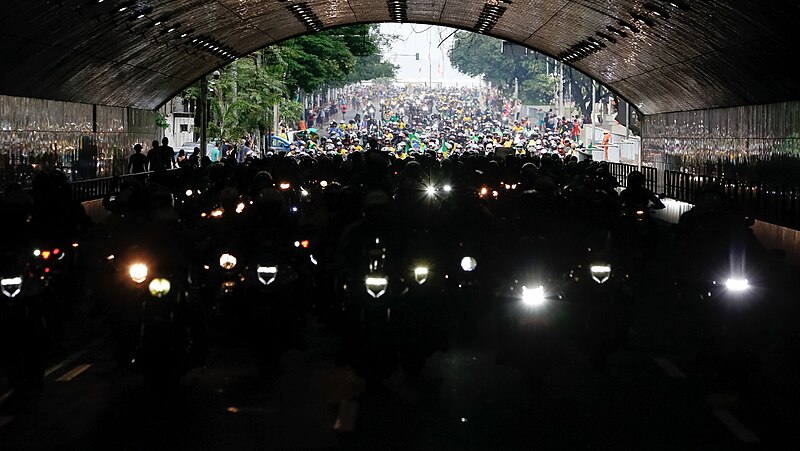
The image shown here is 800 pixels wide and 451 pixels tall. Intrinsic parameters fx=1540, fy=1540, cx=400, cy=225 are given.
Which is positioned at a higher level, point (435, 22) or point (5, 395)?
point (435, 22)

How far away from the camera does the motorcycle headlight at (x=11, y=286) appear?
11348 mm

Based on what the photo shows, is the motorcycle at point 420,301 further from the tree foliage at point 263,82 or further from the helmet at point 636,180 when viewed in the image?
the tree foliage at point 263,82

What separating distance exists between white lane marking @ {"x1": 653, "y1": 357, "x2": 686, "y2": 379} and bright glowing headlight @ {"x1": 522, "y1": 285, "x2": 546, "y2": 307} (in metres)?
1.48

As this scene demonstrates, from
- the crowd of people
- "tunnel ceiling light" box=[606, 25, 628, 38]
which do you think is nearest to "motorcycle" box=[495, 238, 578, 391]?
"tunnel ceiling light" box=[606, 25, 628, 38]

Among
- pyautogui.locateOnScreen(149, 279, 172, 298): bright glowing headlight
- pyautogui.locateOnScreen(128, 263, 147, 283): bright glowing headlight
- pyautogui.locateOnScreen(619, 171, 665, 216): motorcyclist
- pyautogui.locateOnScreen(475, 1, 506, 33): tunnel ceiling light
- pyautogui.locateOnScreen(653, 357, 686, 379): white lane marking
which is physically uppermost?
pyautogui.locateOnScreen(475, 1, 506, 33): tunnel ceiling light

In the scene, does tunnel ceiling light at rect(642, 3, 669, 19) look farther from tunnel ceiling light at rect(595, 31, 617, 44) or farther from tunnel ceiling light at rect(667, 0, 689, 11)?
tunnel ceiling light at rect(595, 31, 617, 44)

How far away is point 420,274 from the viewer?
468 inches

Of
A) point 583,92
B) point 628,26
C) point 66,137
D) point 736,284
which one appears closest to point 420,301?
point 736,284

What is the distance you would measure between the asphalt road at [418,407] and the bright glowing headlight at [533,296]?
0.68 m

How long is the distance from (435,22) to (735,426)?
48.5m

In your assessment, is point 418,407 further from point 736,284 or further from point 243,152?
point 243,152

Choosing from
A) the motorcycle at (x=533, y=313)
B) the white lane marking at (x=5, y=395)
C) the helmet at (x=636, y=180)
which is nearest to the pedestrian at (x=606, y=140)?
the helmet at (x=636, y=180)

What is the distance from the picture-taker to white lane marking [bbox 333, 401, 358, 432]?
407 inches

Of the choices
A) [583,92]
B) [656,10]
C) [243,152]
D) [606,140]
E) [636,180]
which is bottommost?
[636,180]
